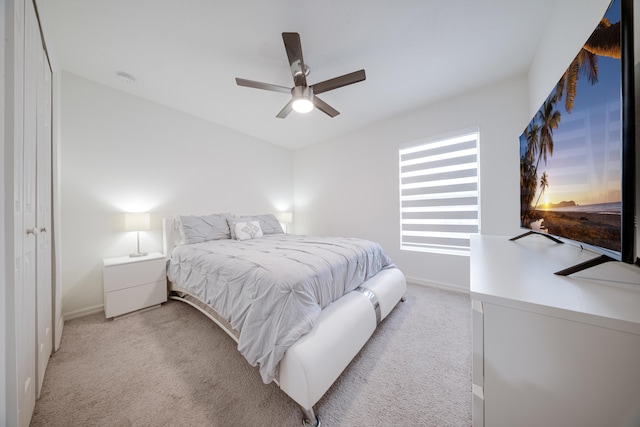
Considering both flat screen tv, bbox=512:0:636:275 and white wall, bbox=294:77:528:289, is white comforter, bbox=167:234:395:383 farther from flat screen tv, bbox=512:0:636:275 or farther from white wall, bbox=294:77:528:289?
white wall, bbox=294:77:528:289

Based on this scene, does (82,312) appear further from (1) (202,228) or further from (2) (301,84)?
A: (2) (301,84)

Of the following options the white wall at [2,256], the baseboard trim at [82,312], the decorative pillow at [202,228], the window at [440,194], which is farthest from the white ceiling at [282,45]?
the baseboard trim at [82,312]

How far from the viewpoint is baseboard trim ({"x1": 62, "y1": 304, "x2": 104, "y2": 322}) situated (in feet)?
6.74

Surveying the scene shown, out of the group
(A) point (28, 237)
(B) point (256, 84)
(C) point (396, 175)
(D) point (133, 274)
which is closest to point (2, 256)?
(A) point (28, 237)

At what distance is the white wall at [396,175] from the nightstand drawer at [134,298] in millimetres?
2649

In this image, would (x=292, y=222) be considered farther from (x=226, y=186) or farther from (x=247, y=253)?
(x=247, y=253)

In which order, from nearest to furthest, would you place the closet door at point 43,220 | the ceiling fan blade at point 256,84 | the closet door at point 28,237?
1. the closet door at point 28,237
2. the closet door at point 43,220
3. the ceiling fan blade at point 256,84

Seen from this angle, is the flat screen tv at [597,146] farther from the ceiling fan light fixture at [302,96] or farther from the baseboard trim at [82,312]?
the baseboard trim at [82,312]

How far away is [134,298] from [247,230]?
1.37 metres

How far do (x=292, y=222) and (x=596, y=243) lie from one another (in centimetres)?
417

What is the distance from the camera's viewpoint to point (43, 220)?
1.37 metres

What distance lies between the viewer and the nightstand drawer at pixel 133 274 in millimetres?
2016

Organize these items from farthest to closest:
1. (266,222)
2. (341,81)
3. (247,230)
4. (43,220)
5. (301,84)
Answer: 1. (266,222)
2. (247,230)
3. (301,84)
4. (341,81)
5. (43,220)

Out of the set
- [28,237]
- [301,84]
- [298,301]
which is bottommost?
[298,301]
